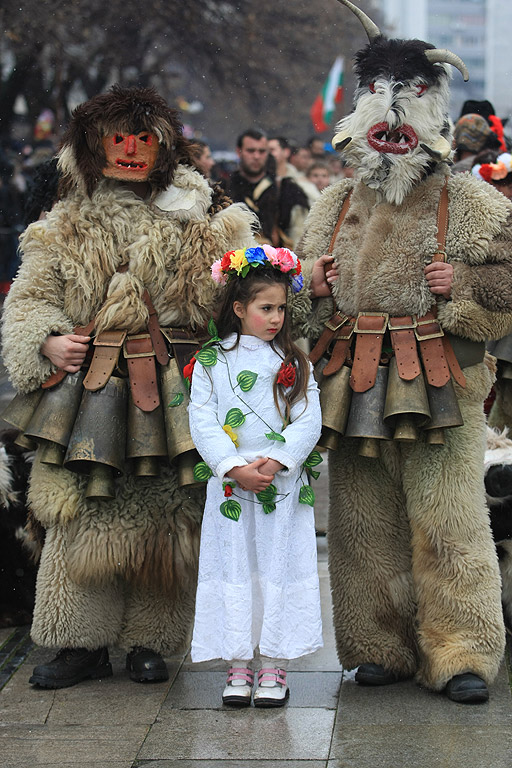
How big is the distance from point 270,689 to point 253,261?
56.7 inches

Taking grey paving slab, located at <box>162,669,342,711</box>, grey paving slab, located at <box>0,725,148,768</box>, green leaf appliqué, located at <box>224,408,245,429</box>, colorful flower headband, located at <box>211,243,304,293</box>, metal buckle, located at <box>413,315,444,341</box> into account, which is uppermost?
colorful flower headband, located at <box>211,243,304,293</box>

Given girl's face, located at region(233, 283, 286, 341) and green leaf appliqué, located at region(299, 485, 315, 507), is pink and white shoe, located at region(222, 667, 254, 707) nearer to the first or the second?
green leaf appliqué, located at region(299, 485, 315, 507)

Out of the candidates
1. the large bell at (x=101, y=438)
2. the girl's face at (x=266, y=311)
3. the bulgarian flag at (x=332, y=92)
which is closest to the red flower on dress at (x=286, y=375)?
the girl's face at (x=266, y=311)

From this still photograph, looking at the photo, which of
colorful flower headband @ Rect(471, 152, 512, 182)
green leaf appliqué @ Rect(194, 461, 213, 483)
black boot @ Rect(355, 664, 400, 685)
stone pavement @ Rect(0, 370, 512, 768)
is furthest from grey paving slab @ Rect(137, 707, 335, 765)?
colorful flower headband @ Rect(471, 152, 512, 182)

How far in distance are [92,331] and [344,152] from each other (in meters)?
1.12

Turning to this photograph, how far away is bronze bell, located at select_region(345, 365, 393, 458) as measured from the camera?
3.82 meters

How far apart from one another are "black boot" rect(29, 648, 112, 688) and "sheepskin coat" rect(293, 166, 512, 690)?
0.90 m

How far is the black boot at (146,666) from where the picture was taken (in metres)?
4.04

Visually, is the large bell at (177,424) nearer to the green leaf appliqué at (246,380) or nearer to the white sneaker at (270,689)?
the green leaf appliqué at (246,380)

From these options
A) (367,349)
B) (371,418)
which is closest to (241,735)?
(371,418)

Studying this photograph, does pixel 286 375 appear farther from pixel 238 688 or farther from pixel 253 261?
pixel 238 688

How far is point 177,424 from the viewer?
3879mm

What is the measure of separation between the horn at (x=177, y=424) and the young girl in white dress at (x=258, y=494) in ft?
0.36

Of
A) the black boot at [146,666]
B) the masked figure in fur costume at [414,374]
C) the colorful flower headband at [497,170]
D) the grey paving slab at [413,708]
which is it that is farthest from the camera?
the colorful flower headband at [497,170]
